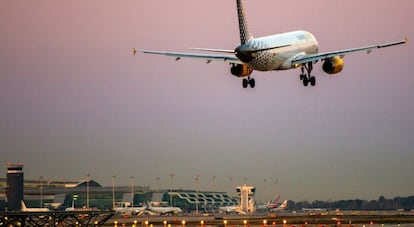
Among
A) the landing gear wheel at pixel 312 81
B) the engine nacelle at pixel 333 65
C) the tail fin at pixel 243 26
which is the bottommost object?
the landing gear wheel at pixel 312 81

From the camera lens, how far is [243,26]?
423ft

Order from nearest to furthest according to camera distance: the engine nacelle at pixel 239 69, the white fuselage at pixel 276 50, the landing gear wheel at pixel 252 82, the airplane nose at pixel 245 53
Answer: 1. the airplane nose at pixel 245 53
2. the white fuselage at pixel 276 50
3. the engine nacelle at pixel 239 69
4. the landing gear wheel at pixel 252 82

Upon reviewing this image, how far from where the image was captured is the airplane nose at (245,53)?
124 metres

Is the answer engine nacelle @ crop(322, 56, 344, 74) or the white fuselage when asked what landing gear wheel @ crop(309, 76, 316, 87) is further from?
the white fuselage

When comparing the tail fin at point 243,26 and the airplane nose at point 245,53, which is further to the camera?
the tail fin at point 243,26

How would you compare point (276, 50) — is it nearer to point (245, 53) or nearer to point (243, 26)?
point (243, 26)

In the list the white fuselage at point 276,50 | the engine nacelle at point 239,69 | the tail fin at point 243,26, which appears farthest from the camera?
the engine nacelle at point 239,69

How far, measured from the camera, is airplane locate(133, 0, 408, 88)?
4931 inches

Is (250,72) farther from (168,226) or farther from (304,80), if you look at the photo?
(168,226)

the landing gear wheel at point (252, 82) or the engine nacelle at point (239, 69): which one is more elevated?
the engine nacelle at point (239, 69)

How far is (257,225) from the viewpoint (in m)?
156

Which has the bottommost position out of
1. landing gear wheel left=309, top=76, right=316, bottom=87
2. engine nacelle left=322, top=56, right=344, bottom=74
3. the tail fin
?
landing gear wheel left=309, top=76, right=316, bottom=87

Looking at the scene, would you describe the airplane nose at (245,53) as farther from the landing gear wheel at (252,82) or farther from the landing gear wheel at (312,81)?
the landing gear wheel at (312,81)

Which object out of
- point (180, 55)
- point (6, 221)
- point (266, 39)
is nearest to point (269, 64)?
point (266, 39)
